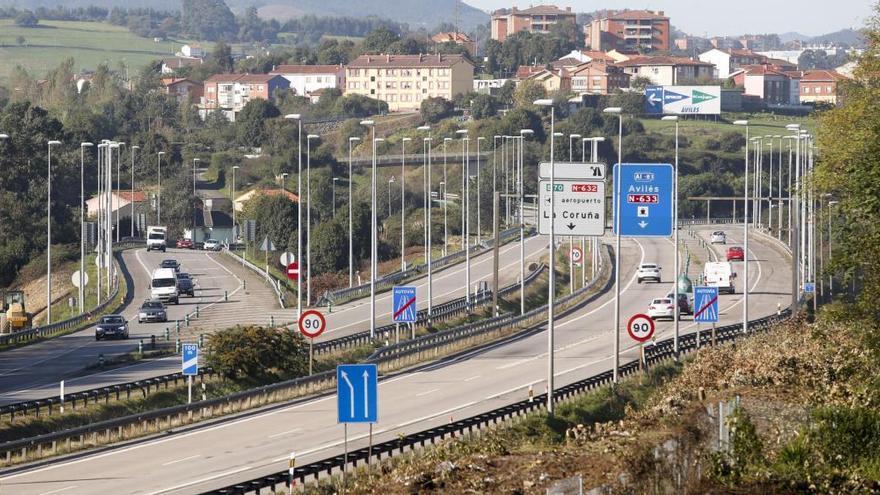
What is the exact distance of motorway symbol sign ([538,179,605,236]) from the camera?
42.4 meters

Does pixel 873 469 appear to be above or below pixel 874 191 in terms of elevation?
below

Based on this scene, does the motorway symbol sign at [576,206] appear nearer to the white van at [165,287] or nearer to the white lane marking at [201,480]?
the white lane marking at [201,480]

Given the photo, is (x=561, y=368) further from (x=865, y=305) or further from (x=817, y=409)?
(x=817, y=409)

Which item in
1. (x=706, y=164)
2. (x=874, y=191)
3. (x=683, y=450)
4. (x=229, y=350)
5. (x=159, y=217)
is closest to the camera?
(x=683, y=450)

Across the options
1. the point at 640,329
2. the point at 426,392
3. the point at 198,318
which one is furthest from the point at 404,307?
the point at 198,318

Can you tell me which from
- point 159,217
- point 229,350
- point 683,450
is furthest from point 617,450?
point 159,217

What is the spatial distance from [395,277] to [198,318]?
64.3 ft

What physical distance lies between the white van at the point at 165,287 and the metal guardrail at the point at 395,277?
6611 millimetres

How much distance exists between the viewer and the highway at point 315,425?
32.7 meters

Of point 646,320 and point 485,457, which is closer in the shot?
point 485,457

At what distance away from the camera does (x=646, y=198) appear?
50531 millimetres

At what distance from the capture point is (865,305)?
4062 cm

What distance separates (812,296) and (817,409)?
2205 inches

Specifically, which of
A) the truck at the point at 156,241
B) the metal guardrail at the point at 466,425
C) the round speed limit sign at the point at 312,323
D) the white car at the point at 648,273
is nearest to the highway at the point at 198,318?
the truck at the point at 156,241
